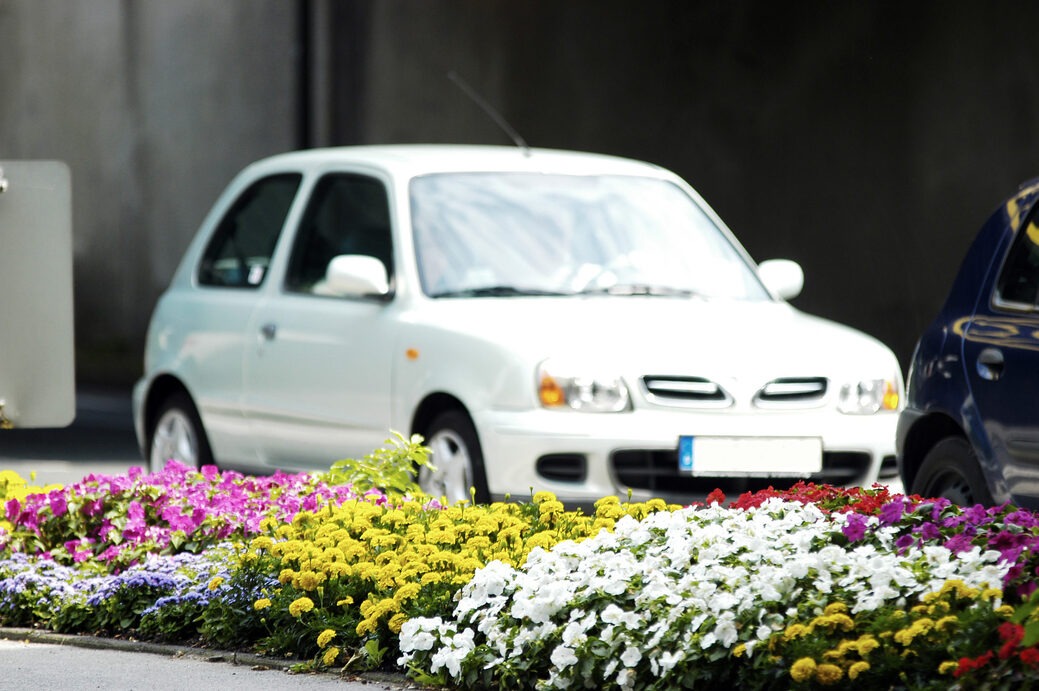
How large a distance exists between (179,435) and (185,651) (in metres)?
3.83

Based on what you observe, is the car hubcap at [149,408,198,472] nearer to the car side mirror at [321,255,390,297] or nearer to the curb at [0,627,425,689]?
the car side mirror at [321,255,390,297]

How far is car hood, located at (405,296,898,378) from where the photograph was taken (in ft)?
25.3

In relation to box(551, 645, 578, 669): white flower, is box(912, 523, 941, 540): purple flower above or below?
above

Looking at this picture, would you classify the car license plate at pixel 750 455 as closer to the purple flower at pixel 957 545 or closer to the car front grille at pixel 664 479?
the car front grille at pixel 664 479

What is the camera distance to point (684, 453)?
7590 millimetres

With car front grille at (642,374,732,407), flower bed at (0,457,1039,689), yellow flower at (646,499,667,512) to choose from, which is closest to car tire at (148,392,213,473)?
flower bed at (0,457,1039,689)

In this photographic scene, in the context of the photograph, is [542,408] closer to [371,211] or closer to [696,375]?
[696,375]

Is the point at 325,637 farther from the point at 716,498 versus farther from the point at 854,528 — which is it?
the point at 854,528

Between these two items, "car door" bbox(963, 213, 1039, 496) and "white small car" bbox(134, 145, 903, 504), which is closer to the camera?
"car door" bbox(963, 213, 1039, 496)

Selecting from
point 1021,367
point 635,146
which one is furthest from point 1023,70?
Result: point 1021,367

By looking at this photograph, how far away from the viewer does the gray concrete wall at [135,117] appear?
55.8ft

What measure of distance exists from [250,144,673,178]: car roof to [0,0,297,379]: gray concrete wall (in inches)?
293

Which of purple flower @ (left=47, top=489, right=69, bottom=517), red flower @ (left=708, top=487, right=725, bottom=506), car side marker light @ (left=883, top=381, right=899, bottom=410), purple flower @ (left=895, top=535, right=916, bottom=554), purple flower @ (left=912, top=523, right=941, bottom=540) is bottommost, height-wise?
purple flower @ (left=47, top=489, right=69, bottom=517)

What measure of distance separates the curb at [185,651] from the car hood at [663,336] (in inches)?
87.6
